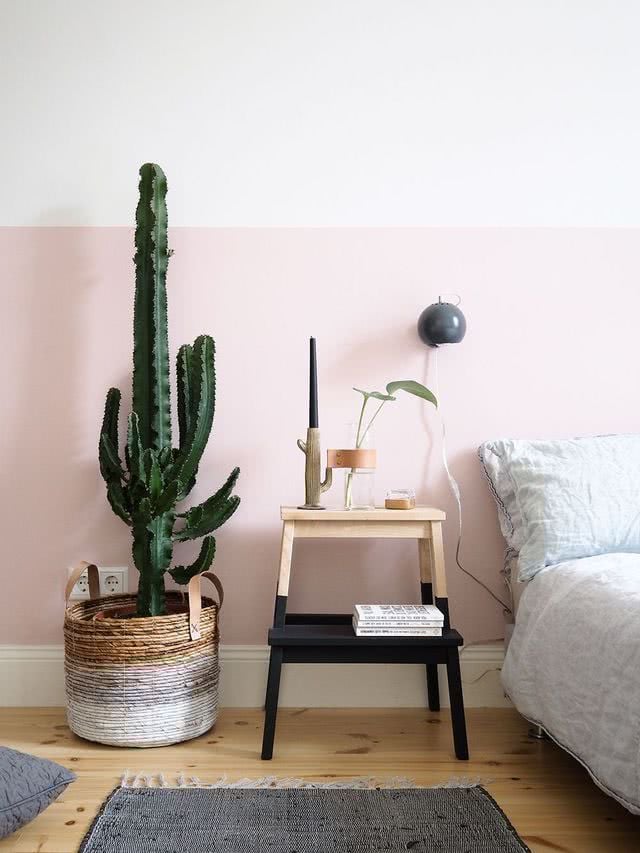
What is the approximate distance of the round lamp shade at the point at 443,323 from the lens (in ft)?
7.72

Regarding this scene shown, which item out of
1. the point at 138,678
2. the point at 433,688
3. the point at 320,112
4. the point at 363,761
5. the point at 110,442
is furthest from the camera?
the point at 320,112

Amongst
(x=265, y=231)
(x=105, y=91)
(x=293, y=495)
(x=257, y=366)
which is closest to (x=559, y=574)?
(x=293, y=495)

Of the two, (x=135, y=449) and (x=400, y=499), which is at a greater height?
(x=135, y=449)

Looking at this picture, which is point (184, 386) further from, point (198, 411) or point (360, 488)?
point (360, 488)

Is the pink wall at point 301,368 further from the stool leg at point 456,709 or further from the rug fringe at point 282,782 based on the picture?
the rug fringe at point 282,782

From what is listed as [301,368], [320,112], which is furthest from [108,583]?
[320,112]

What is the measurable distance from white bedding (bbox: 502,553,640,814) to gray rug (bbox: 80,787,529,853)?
22 centimetres

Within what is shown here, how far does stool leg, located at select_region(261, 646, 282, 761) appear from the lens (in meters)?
1.95

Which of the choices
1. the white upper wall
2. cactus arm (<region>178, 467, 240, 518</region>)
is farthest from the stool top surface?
the white upper wall

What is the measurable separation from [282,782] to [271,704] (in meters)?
0.24

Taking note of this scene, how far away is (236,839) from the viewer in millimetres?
1492

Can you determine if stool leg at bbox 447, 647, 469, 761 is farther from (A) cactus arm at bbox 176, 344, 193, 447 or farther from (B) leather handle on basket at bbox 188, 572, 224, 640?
(A) cactus arm at bbox 176, 344, 193, 447

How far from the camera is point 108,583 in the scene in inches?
95.4

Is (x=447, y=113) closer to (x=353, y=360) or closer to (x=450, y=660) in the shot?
(x=353, y=360)
